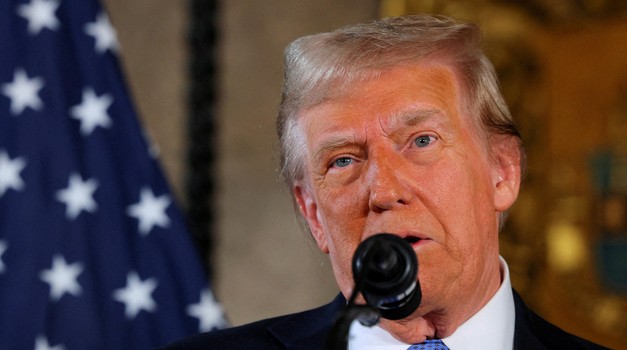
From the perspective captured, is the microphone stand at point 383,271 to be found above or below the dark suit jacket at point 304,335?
above

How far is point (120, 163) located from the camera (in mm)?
3691

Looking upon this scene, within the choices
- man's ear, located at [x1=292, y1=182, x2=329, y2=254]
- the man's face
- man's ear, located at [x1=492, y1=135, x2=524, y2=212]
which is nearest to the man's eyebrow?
the man's face

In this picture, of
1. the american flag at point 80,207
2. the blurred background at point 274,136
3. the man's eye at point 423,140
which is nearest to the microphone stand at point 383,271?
the man's eye at point 423,140

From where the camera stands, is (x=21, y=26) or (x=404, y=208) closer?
(x=404, y=208)

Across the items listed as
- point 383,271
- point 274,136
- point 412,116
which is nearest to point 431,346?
point 412,116

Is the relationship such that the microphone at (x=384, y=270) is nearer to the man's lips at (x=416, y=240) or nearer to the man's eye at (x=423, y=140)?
the man's lips at (x=416, y=240)

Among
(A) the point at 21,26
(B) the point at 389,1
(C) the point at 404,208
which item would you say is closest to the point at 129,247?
(A) the point at 21,26

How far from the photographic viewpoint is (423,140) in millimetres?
2754

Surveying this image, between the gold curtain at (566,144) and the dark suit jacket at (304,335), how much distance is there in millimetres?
2596

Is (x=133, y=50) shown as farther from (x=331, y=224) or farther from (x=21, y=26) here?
(x=331, y=224)

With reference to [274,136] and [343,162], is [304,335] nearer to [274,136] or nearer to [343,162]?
[343,162]

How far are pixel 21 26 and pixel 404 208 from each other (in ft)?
5.11

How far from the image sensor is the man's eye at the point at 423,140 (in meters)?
2.75

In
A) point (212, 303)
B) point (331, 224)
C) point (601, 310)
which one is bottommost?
point (601, 310)
